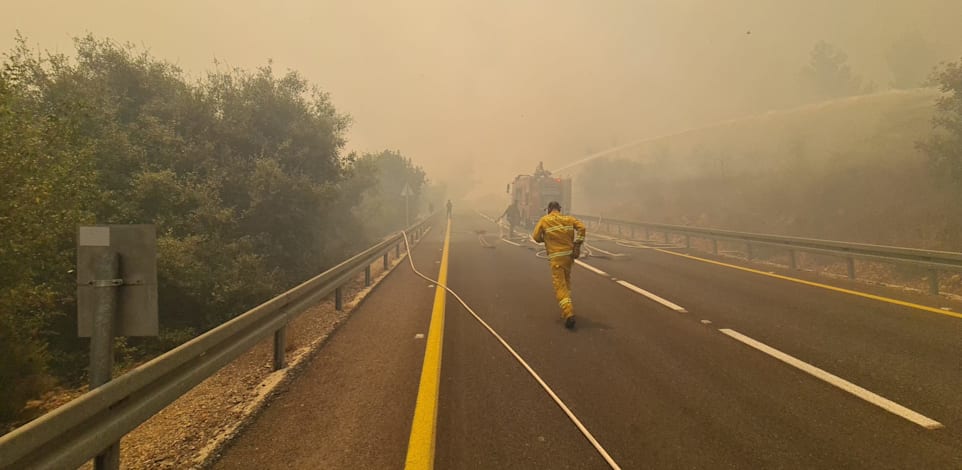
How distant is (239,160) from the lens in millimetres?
12258

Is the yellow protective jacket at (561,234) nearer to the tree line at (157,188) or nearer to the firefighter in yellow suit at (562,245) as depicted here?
the firefighter in yellow suit at (562,245)

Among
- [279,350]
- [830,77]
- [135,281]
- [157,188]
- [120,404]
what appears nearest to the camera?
[120,404]

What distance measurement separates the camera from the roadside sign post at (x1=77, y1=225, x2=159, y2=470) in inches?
99.9

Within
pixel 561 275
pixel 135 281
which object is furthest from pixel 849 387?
pixel 135 281

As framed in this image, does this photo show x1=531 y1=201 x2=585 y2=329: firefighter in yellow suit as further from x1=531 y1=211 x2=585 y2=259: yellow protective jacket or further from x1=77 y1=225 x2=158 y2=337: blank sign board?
x1=77 y1=225 x2=158 y2=337: blank sign board

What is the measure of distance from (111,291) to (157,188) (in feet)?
26.7

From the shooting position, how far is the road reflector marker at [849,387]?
3.32 m

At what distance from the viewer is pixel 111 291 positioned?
2.62 metres

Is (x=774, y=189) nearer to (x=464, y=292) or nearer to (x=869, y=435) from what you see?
(x=464, y=292)

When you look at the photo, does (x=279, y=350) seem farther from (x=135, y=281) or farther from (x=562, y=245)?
(x=562, y=245)

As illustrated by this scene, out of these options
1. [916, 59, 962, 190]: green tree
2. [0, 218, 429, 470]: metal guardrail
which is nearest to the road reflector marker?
[0, 218, 429, 470]: metal guardrail

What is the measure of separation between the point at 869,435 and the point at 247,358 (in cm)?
643

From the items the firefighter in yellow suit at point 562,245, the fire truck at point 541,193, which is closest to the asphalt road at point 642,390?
the firefighter in yellow suit at point 562,245

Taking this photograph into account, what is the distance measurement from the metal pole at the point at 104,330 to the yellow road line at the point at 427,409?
177cm
